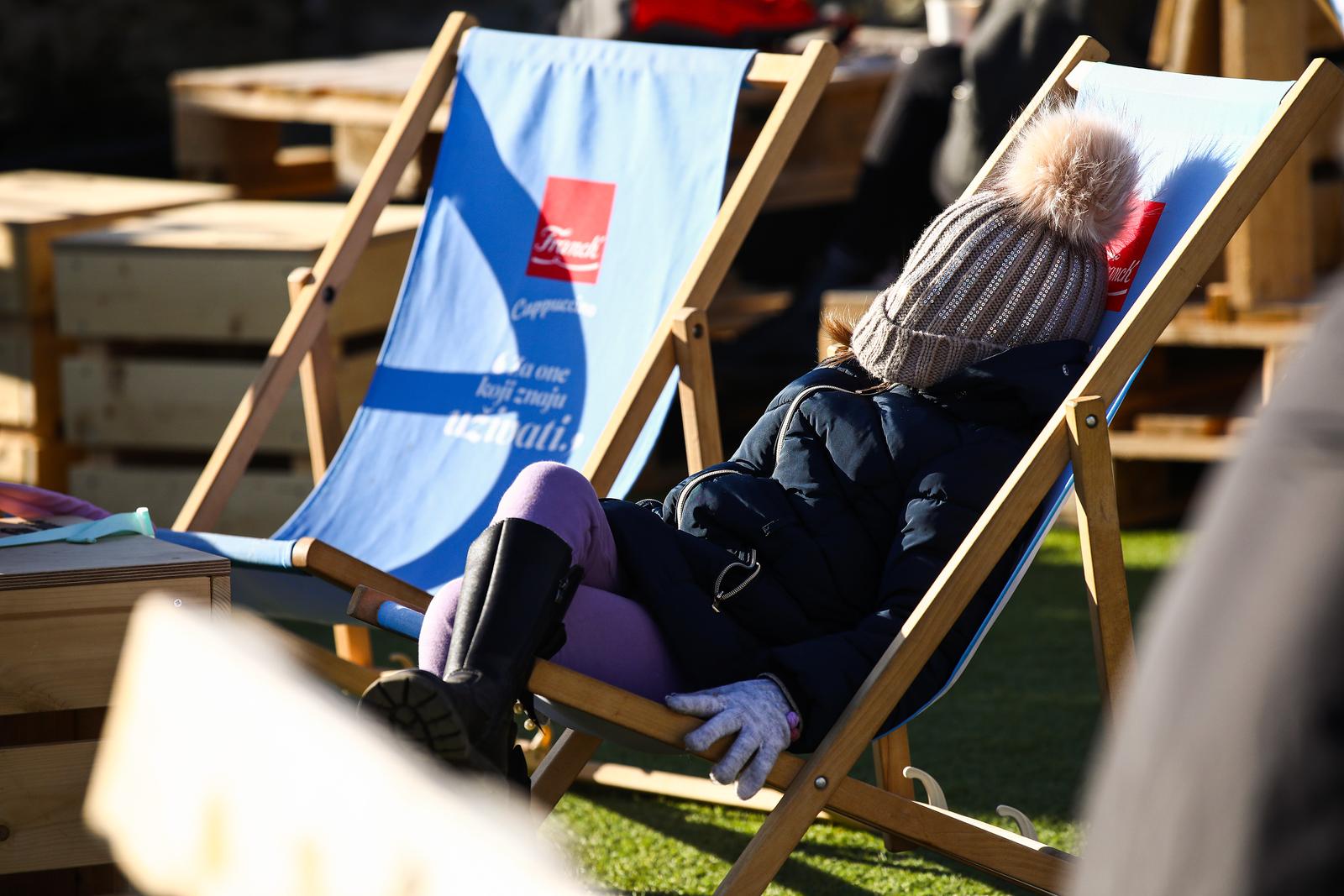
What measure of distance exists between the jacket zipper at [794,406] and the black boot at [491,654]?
473 millimetres

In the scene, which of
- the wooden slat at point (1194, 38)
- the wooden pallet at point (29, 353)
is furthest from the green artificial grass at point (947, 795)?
the wooden slat at point (1194, 38)

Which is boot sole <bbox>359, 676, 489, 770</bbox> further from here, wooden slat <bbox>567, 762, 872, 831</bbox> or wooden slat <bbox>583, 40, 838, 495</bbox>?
wooden slat <bbox>567, 762, 872, 831</bbox>

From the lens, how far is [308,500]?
291 centimetres

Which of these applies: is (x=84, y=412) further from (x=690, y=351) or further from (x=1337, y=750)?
(x=1337, y=750)

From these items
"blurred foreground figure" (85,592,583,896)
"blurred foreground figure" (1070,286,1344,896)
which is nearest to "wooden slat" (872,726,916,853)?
"blurred foreground figure" (85,592,583,896)

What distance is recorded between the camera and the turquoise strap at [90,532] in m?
2.08

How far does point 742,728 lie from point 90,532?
0.93 m

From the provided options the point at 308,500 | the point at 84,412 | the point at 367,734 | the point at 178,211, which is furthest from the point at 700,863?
the point at 178,211

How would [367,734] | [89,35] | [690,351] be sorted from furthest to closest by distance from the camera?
[89,35] → [690,351] → [367,734]

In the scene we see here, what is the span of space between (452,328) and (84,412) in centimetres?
149

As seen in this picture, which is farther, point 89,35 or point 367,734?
point 89,35

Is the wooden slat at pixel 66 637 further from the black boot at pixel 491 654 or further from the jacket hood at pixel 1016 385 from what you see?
the jacket hood at pixel 1016 385

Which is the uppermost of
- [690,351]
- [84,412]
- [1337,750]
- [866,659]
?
[1337,750]

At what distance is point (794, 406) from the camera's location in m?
2.24
